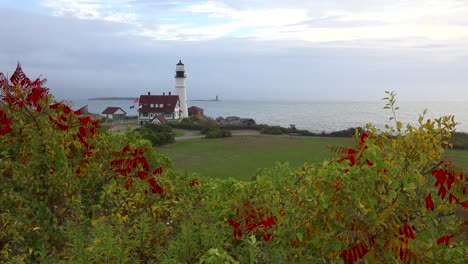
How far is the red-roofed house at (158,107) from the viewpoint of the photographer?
6881cm

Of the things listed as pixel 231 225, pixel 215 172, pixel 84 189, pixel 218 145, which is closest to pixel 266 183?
pixel 231 225

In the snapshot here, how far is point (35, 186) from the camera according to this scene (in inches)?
224

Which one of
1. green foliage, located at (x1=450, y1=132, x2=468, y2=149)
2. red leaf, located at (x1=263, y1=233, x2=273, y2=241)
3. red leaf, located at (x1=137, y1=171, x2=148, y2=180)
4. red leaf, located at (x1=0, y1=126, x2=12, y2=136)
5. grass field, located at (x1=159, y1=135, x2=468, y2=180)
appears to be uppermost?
red leaf, located at (x1=0, y1=126, x2=12, y2=136)

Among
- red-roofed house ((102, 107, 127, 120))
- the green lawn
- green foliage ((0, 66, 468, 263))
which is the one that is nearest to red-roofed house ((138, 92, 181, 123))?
red-roofed house ((102, 107, 127, 120))

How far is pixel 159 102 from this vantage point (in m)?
69.6

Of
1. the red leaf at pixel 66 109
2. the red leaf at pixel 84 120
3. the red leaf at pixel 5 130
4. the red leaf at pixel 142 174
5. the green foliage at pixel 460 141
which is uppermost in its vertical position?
the red leaf at pixel 66 109

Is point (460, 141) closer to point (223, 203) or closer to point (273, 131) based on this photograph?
point (273, 131)

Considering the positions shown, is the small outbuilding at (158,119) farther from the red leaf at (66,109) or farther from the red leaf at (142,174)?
the red leaf at (66,109)

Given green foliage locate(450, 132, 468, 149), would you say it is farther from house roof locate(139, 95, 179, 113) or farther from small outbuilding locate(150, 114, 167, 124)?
house roof locate(139, 95, 179, 113)

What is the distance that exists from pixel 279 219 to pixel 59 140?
3193mm

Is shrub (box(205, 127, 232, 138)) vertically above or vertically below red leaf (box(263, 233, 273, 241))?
below

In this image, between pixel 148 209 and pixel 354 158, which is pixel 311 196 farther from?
pixel 148 209

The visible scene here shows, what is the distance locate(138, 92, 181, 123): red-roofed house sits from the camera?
68.8m

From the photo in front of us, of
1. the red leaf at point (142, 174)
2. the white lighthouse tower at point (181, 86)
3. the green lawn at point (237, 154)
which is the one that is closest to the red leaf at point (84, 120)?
the red leaf at point (142, 174)
